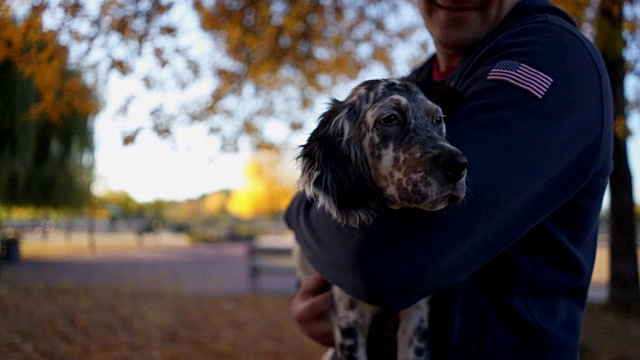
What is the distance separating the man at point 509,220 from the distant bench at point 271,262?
55.5 feet

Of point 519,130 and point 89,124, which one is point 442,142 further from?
point 89,124

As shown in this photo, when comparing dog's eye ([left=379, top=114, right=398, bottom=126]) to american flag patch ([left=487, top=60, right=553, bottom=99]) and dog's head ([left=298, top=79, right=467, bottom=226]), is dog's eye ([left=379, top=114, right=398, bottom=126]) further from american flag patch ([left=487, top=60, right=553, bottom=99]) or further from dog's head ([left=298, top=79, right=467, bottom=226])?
american flag patch ([left=487, top=60, right=553, bottom=99])

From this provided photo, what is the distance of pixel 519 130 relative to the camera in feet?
5.19

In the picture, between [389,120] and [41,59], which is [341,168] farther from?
[41,59]

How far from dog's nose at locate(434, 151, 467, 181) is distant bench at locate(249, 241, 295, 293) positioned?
1722 centimetres

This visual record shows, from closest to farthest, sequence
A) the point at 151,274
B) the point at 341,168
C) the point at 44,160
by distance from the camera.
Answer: the point at 341,168 < the point at 151,274 < the point at 44,160

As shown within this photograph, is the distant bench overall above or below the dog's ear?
below

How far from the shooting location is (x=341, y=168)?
1786mm

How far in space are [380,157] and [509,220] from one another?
0.42m

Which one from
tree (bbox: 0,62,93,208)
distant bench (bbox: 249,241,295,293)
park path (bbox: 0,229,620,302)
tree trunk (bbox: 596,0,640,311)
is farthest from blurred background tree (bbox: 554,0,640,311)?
tree (bbox: 0,62,93,208)

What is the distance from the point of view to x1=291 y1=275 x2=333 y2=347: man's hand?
7.29 ft

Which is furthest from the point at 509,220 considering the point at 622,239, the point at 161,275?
the point at 161,275

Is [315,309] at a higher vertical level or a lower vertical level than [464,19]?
lower

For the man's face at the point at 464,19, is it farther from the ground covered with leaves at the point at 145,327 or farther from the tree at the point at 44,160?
the tree at the point at 44,160
